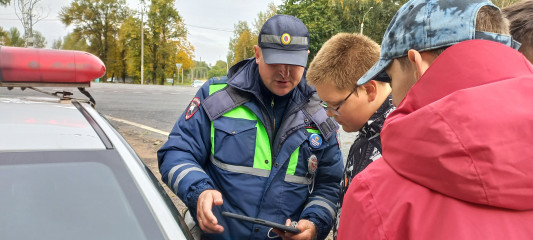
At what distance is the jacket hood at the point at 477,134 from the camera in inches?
24.3

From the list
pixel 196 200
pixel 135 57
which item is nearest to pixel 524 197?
pixel 196 200

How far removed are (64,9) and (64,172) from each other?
157ft

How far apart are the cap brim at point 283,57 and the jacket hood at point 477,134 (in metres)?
1.12

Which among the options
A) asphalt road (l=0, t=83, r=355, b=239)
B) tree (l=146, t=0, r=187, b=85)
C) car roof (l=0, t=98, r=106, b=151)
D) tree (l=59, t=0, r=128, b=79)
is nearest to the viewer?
car roof (l=0, t=98, r=106, b=151)

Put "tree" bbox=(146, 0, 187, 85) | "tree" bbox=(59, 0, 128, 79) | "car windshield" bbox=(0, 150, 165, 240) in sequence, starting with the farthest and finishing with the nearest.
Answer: "tree" bbox=(59, 0, 128, 79) < "tree" bbox=(146, 0, 187, 85) < "car windshield" bbox=(0, 150, 165, 240)

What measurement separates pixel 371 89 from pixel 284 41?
0.56 m

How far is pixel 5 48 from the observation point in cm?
195

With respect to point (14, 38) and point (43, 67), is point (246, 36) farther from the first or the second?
point (43, 67)

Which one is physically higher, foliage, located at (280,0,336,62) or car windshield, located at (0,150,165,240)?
foliage, located at (280,0,336,62)

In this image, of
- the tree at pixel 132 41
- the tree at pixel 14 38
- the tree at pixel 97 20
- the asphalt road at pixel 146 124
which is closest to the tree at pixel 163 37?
the tree at pixel 132 41

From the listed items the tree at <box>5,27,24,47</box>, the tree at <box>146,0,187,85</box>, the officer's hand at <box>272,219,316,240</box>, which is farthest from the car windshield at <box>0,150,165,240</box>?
the tree at <box>5,27,24,47</box>

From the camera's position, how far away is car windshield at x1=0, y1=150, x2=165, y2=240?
1.11 metres

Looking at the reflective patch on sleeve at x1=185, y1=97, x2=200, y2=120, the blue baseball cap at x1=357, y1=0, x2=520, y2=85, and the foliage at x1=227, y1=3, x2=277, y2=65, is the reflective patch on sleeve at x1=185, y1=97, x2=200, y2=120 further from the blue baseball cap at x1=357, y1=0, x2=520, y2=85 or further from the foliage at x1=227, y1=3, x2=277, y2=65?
the foliage at x1=227, y1=3, x2=277, y2=65

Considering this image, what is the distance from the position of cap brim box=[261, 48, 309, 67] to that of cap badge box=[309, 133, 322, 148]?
0.37m
